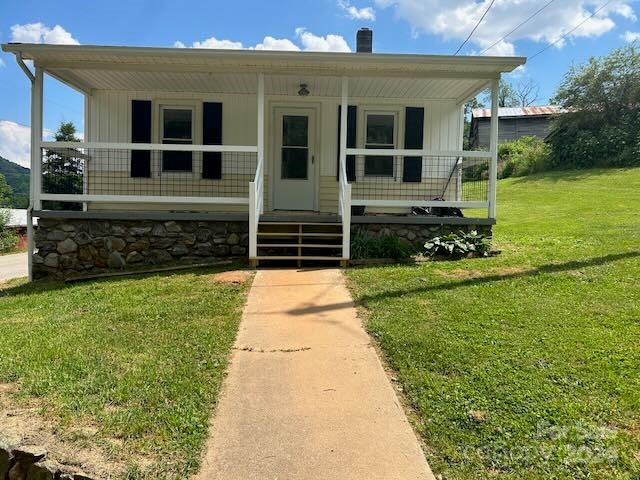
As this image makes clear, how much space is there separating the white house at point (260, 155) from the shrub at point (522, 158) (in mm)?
11783

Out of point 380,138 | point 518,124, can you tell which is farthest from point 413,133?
point 518,124

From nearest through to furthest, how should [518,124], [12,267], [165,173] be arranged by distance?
[165,173], [12,267], [518,124]

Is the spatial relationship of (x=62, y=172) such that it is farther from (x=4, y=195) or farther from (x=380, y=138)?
(x=4, y=195)

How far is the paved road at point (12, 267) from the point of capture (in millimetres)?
12573

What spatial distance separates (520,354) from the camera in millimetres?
3709

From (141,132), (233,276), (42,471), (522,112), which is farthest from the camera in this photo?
(522,112)

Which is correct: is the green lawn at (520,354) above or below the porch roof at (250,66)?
below

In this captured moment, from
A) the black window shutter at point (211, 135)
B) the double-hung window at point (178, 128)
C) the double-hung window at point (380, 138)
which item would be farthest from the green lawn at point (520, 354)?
the double-hung window at point (178, 128)

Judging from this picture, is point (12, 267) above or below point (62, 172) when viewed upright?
below

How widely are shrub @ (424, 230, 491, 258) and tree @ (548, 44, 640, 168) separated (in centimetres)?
1344

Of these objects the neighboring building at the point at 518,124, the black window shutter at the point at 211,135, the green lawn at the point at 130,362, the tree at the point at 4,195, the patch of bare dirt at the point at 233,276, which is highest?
the neighboring building at the point at 518,124

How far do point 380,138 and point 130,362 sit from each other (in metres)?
7.52

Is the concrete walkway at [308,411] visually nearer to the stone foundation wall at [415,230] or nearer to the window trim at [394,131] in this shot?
the stone foundation wall at [415,230]

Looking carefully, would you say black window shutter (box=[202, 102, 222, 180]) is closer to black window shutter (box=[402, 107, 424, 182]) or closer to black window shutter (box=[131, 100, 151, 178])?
black window shutter (box=[131, 100, 151, 178])
